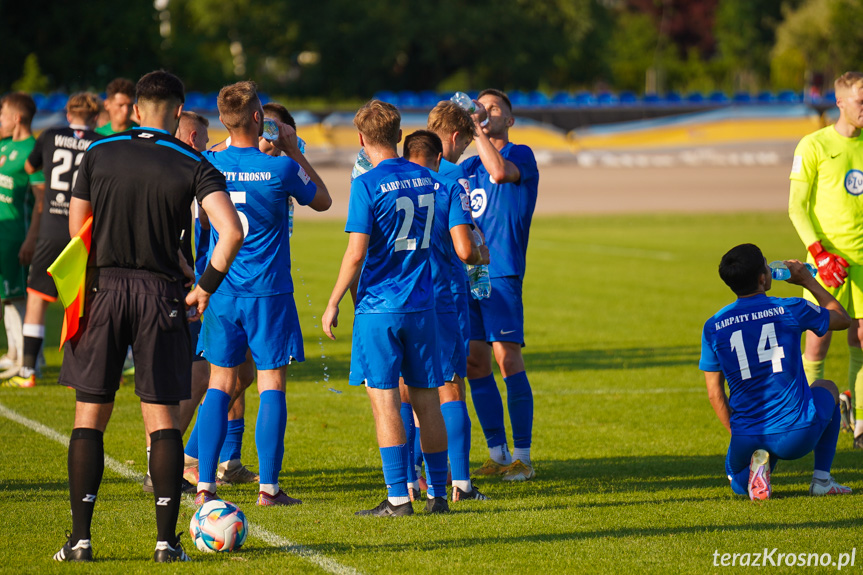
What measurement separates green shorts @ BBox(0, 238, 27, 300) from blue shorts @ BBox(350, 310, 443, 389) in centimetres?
557

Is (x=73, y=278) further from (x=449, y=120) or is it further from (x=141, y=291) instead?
(x=449, y=120)

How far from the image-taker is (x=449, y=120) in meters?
5.93

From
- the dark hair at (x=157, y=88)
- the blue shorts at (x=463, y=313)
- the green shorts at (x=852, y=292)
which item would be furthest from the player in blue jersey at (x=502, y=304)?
the dark hair at (x=157, y=88)

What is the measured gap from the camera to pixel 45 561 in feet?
15.1

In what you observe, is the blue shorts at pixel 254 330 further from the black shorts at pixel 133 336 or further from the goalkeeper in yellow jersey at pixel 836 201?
the goalkeeper in yellow jersey at pixel 836 201

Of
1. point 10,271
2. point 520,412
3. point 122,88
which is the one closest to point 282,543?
Result: point 520,412

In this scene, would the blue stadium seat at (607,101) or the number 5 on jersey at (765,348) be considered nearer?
the number 5 on jersey at (765,348)

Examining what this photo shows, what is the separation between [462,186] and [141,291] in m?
1.89

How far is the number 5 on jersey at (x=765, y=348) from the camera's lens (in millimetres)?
5629

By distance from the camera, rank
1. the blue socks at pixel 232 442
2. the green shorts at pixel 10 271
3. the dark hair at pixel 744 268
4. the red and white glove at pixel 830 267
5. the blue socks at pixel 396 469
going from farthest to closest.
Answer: the green shorts at pixel 10 271
the red and white glove at pixel 830 267
the blue socks at pixel 232 442
the dark hair at pixel 744 268
the blue socks at pixel 396 469

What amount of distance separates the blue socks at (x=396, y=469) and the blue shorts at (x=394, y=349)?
0.34m

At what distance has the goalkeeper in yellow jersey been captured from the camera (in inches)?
280

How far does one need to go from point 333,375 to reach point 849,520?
18.8 ft

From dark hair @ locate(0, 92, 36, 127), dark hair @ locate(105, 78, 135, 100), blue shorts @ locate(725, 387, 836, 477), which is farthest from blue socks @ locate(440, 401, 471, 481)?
dark hair @ locate(0, 92, 36, 127)
